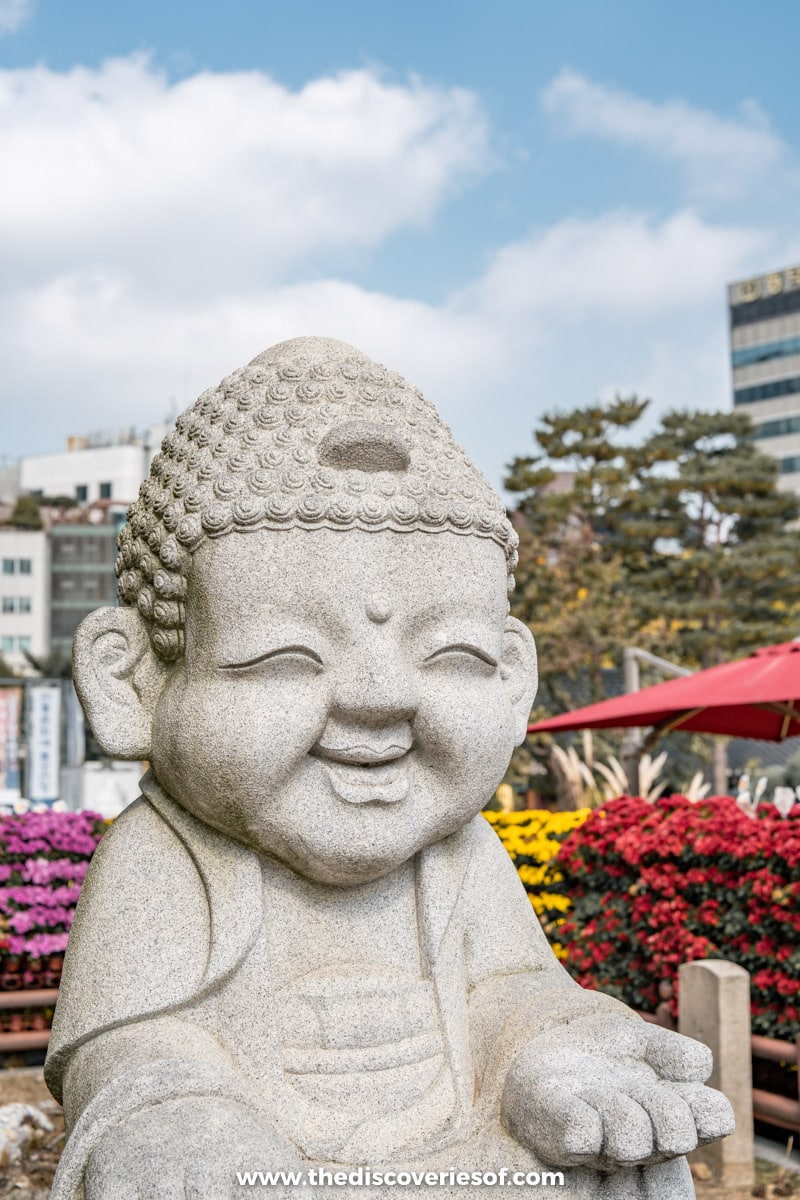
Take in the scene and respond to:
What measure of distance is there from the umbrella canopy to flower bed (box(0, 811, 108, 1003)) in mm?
2899

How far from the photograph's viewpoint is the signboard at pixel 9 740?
16.4 meters

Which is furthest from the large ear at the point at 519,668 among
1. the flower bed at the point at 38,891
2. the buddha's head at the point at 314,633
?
the flower bed at the point at 38,891

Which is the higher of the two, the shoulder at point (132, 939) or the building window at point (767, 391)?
the building window at point (767, 391)

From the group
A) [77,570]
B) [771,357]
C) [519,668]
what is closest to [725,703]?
[519,668]

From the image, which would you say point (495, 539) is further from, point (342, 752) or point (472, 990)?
point (472, 990)

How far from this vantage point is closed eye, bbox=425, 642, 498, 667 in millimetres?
2500

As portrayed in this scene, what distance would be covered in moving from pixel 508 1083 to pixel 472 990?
1.18 ft

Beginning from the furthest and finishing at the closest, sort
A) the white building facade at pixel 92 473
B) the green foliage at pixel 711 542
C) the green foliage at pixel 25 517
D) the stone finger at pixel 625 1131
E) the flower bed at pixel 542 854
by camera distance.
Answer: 1. the white building facade at pixel 92 473
2. the green foliage at pixel 25 517
3. the green foliage at pixel 711 542
4. the flower bed at pixel 542 854
5. the stone finger at pixel 625 1131

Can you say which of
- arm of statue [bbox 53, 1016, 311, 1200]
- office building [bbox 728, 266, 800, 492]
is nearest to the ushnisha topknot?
arm of statue [bbox 53, 1016, 311, 1200]

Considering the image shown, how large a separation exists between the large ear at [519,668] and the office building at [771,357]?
48979 mm

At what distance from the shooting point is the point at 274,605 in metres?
2.41

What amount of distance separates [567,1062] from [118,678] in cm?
131

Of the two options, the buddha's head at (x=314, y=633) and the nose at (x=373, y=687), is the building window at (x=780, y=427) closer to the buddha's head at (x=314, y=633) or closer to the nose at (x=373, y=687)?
the buddha's head at (x=314, y=633)

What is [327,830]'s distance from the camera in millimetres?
2422
